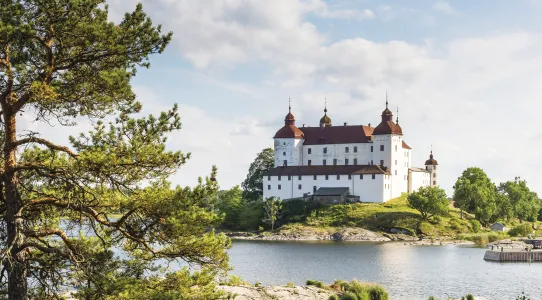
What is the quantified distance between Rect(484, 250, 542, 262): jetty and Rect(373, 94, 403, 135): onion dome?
145 feet

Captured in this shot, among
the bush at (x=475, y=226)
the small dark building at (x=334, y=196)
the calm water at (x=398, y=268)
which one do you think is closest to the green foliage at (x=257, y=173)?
the small dark building at (x=334, y=196)

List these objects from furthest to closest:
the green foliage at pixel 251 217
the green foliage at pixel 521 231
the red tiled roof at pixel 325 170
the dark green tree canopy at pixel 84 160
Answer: the red tiled roof at pixel 325 170, the green foliage at pixel 251 217, the green foliage at pixel 521 231, the dark green tree canopy at pixel 84 160

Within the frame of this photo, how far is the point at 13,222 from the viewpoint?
14.3 m

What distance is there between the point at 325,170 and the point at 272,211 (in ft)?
44.5

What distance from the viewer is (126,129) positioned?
1425cm

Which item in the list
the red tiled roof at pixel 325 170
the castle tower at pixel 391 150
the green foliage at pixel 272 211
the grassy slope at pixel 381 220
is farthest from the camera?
the castle tower at pixel 391 150

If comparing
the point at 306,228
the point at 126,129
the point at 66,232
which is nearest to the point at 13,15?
the point at 126,129

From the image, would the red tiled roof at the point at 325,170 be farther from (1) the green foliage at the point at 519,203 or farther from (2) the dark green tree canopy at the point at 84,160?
(2) the dark green tree canopy at the point at 84,160

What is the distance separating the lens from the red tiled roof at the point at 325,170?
10388 cm

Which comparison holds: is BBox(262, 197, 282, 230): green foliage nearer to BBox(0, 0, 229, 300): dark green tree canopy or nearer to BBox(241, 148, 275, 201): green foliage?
BBox(241, 148, 275, 201): green foliage

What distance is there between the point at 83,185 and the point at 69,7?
4166 millimetres

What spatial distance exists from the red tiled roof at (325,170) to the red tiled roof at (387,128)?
20.7 feet

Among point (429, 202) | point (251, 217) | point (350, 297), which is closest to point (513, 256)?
point (429, 202)

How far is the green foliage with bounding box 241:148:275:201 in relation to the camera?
11662 cm
